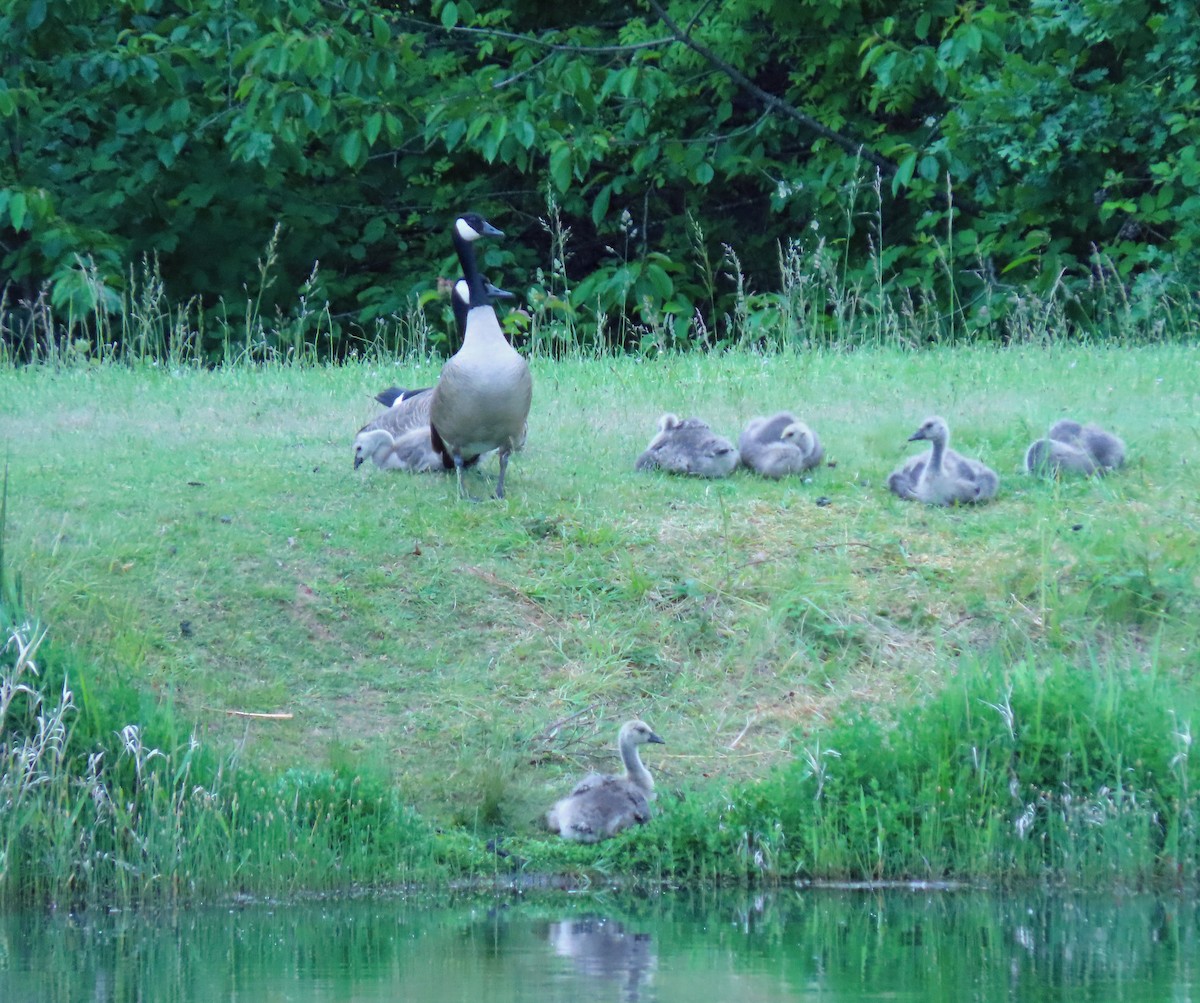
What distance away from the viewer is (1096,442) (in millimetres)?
9641

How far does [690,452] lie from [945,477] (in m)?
1.60

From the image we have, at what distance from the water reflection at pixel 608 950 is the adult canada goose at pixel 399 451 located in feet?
14.8

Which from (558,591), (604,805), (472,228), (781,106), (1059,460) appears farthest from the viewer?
(781,106)

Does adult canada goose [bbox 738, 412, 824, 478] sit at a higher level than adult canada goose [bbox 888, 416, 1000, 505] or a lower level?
higher

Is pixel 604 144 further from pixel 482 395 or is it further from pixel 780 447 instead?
pixel 482 395

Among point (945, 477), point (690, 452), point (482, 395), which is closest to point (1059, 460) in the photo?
point (945, 477)

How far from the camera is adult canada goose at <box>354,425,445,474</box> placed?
9.82 meters

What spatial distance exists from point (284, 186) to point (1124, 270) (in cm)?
1045

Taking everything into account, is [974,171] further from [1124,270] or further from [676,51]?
[676,51]

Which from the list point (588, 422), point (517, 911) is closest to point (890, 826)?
point (517, 911)

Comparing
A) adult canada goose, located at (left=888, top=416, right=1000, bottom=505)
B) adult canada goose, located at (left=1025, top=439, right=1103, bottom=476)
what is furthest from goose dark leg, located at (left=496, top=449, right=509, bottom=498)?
adult canada goose, located at (left=1025, top=439, right=1103, bottom=476)

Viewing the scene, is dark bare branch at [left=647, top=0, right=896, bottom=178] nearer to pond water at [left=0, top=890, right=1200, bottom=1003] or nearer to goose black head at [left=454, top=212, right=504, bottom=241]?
goose black head at [left=454, top=212, right=504, bottom=241]

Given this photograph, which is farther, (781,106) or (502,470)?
(781,106)

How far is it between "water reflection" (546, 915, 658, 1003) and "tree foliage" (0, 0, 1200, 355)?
9.58 metres
